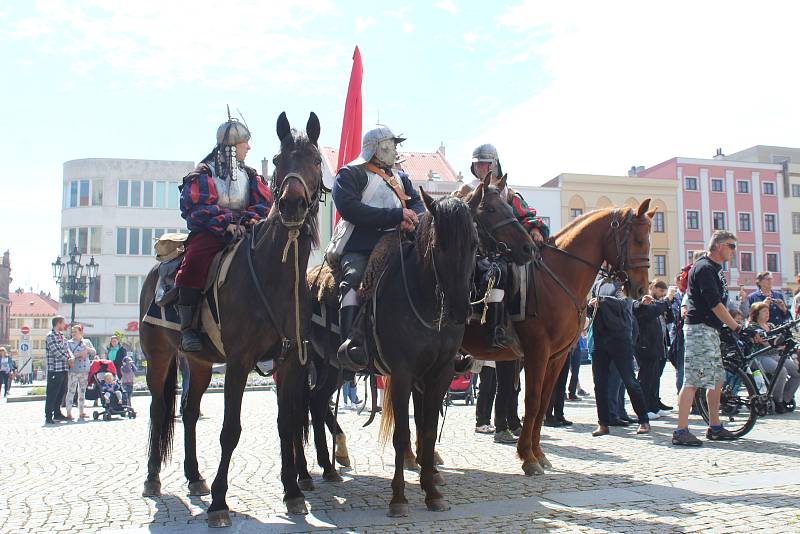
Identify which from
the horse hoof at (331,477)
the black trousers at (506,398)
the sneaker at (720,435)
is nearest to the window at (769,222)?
the sneaker at (720,435)

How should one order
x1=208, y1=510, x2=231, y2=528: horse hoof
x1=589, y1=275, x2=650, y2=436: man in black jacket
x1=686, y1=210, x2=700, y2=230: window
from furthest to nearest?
x1=686, y1=210, x2=700, y2=230: window → x1=589, y1=275, x2=650, y2=436: man in black jacket → x1=208, y1=510, x2=231, y2=528: horse hoof

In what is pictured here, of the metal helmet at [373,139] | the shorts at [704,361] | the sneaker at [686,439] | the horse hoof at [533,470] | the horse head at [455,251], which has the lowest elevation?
the horse hoof at [533,470]

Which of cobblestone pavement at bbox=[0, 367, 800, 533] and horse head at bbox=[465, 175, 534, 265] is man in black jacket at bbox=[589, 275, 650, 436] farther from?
horse head at bbox=[465, 175, 534, 265]

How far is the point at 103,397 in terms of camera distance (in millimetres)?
16938

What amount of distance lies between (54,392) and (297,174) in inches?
515

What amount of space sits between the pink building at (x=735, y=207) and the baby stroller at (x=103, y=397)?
55.0 metres

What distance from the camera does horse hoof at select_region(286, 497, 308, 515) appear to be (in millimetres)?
5957

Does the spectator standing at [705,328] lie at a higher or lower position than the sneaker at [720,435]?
higher

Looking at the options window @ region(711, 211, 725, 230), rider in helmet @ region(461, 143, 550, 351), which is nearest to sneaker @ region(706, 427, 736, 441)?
rider in helmet @ region(461, 143, 550, 351)

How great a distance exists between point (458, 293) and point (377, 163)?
2.11 metres

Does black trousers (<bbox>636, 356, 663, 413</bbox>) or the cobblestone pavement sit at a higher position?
black trousers (<bbox>636, 356, 663, 413</bbox>)

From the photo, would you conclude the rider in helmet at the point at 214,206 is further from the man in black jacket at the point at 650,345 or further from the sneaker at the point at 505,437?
the man in black jacket at the point at 650,345

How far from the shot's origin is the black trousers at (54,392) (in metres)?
16.2

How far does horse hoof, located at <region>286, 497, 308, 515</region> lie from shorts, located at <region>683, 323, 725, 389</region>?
5439mm
